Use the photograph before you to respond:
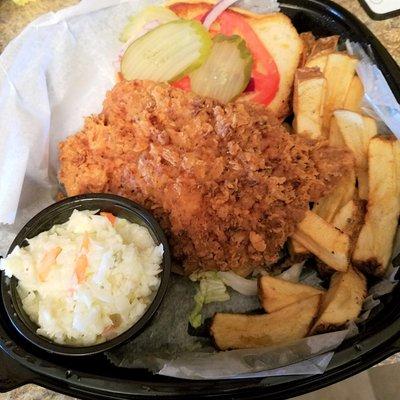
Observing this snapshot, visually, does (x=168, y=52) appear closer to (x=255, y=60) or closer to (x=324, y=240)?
(x=255, y=60)

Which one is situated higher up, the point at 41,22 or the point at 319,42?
the point at 41,22

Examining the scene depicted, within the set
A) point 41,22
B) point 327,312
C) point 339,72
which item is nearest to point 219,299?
point 327,312

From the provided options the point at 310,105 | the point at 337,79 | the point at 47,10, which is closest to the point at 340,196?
the point at 310,105

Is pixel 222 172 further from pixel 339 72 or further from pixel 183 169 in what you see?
pixel 339 72

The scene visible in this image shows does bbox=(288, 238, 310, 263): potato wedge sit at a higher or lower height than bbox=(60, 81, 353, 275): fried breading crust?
lower

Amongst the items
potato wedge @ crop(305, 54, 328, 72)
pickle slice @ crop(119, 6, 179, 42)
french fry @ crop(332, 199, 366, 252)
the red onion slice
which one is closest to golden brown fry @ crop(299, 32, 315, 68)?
potato wedge @ crop(305, 54, 328, 72)

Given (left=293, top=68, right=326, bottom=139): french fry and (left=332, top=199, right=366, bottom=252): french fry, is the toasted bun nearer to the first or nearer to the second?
(left=293, top=68, right=326, bottom=139): french fry

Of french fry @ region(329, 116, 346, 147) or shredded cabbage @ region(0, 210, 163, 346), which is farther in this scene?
french fry @ region(329, 116, 346, 147)
